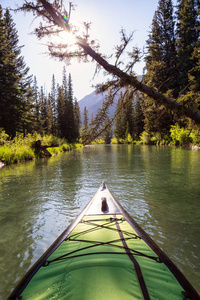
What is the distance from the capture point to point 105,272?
194cm

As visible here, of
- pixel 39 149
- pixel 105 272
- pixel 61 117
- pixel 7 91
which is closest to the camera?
pixel 105 272

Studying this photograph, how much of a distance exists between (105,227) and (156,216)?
85.4 inches

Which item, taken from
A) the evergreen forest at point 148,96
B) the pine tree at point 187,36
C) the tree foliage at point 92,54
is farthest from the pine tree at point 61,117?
the tree foliage at point 92,54

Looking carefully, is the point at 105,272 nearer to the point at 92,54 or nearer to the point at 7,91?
the point at 92,54

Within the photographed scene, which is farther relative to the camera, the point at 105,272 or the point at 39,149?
the point at 39,149

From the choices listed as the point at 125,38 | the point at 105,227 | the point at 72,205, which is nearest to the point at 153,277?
the point at 105,227

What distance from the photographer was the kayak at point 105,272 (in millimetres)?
1694

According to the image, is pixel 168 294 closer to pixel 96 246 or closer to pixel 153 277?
pixel 153 277

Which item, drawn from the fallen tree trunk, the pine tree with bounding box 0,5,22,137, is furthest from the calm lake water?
the pine tree with bounding box 0,5,22,137

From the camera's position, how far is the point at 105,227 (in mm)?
3277

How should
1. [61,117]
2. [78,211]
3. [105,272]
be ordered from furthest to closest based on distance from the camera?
[61,117], [78,211], [105,272]

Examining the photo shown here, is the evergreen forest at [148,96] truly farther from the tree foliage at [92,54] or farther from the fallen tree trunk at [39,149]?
the fallen tree trunk at [39,149]

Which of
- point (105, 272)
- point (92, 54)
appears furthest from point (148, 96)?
point (105, 272)

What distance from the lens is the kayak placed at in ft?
5.56
